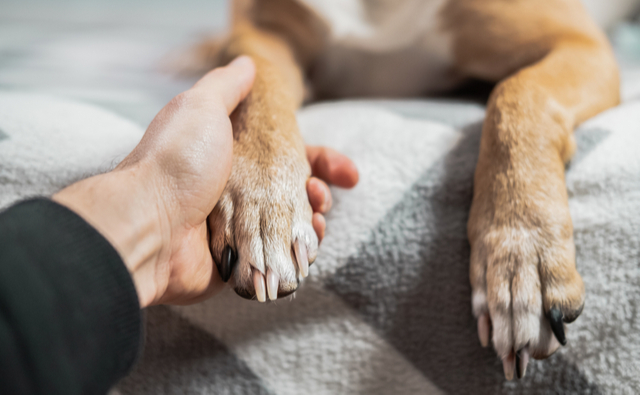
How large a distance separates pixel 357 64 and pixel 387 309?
87cm

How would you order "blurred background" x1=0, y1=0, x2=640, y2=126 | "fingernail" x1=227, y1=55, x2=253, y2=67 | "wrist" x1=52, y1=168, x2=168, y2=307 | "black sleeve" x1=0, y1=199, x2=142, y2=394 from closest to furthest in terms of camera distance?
"black sleeve" x1=0, y1=199, x2=142, y2=394 → "wrist" x1=52, y1=168, x2=168, y2=307 → "fingernail" x1=227, y1=55, x2=253, y2=67 → "blurred background" x1=0, y1=0, x2=640, y2=126

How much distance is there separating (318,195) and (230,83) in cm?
25

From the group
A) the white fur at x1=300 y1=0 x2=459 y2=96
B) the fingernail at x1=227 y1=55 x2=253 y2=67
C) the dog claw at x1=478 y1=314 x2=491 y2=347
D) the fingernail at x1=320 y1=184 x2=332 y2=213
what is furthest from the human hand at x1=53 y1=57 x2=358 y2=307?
the white fur at x1=300 y1=0 x2=459 y2=96

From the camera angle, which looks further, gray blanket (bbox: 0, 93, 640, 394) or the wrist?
gray blanket (bbox: 0, 93, 640, 394)

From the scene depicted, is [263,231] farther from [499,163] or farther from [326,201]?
[499,163]

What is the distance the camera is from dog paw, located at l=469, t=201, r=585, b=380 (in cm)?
51

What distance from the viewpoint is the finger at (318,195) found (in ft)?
2.02

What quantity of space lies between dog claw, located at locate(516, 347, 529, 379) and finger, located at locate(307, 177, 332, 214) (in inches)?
12.7

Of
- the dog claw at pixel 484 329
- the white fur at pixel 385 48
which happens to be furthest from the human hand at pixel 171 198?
the white fur at pixel 385 48

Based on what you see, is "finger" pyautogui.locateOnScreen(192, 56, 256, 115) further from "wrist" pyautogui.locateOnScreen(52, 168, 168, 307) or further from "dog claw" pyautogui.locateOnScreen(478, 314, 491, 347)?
"dog claw" pyautogui.locateOnScreen(478, 314, 491, 347)

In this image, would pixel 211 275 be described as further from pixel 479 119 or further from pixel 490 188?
pixel 479 119

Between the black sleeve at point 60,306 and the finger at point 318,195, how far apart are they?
29 centimetres

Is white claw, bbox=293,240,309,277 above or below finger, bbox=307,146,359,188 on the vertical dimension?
below

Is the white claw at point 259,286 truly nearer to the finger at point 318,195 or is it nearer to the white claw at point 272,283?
the white claw at point 272,283
